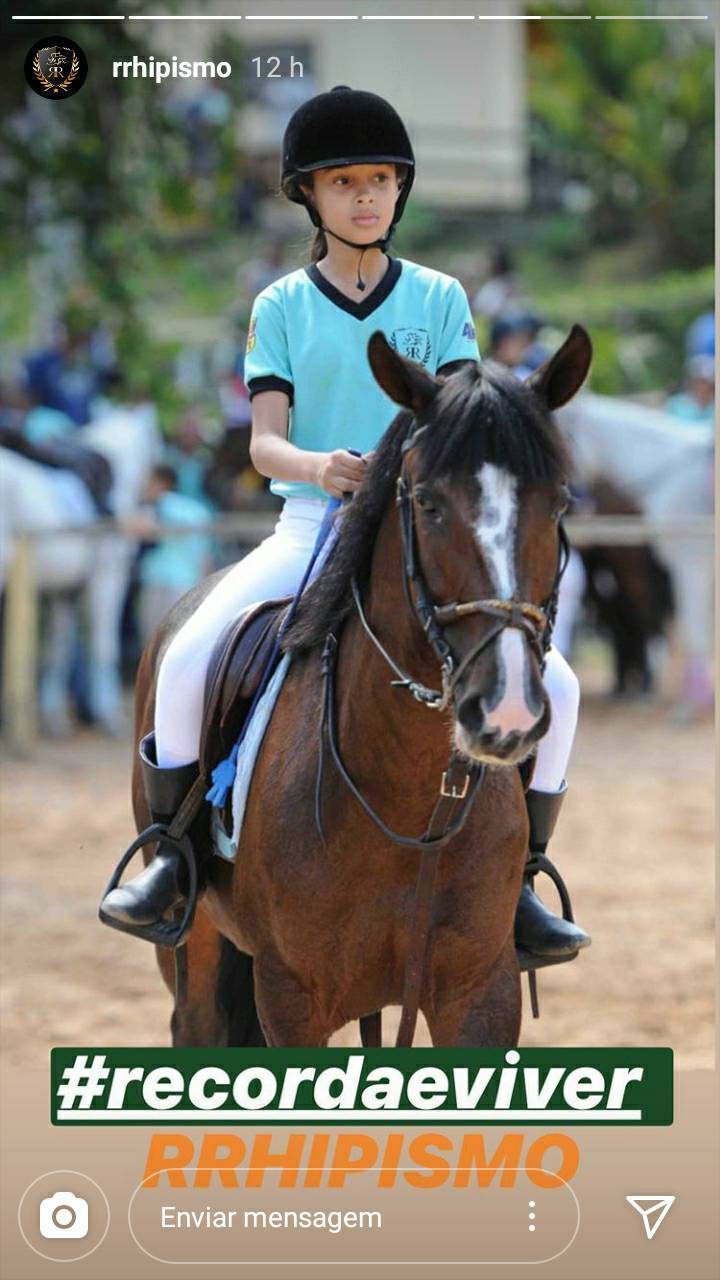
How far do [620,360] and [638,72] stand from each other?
422cm

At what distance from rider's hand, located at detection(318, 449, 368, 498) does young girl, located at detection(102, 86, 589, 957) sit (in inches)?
4.4

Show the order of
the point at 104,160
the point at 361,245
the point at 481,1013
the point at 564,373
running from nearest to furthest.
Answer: the point at 564,373, the point at 481,1013, the point at 361,245, the point at 104,160

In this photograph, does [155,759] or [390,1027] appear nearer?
[155,759]

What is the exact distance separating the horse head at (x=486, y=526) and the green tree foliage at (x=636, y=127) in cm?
1538

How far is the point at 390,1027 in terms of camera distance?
6.67m

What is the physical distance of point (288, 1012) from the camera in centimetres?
384

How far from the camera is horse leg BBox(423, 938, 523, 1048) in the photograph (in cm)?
373

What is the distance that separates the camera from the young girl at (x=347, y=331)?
395 cm

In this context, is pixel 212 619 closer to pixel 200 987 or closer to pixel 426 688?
pixel 426 688

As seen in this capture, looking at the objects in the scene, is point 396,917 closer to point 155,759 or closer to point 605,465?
point 155,759

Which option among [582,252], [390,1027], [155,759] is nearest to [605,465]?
[582,252]

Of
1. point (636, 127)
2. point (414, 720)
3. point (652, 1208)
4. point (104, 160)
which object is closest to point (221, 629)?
point (414, 720)

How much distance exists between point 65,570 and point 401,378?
983 centimetres

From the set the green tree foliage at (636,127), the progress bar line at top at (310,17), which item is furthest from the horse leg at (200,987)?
the green tree foliage at (636,127)
